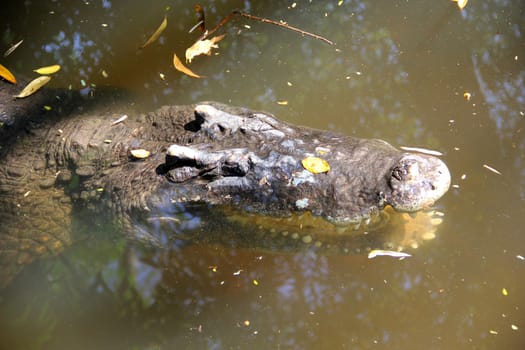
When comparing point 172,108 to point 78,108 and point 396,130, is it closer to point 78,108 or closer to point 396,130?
point 78,108

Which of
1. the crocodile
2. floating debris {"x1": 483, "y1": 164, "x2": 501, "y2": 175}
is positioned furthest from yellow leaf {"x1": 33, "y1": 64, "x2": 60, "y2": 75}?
floating debris {"x1": 483, "y1": 164, "x2": 501, "y2": 175}

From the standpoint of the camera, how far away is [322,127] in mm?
4027

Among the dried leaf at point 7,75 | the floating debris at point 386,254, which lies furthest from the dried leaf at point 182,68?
the floating debris at point 386,254

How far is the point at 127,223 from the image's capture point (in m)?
3.36

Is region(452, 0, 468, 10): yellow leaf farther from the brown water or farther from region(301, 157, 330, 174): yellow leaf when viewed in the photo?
region(301, 157, 330, 174): yellow leaf

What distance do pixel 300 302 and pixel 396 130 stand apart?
1.73 metres

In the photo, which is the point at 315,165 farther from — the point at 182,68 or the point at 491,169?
the point at 182,68

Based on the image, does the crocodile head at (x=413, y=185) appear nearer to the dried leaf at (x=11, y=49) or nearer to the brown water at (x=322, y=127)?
the brown water at (x=322, y=127)

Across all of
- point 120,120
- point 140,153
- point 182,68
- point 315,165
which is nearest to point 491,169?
point 315,165

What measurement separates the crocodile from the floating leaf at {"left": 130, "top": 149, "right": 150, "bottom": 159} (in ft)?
0.05

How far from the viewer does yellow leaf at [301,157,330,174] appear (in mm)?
2895

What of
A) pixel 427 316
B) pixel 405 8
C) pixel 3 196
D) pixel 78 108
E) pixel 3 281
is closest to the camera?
pixel 427 316

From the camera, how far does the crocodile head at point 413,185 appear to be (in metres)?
2.60

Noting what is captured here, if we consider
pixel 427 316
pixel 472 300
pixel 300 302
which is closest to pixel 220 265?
pixel 300 302
